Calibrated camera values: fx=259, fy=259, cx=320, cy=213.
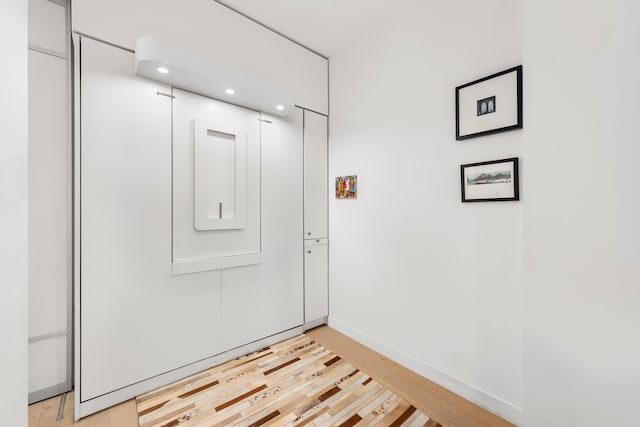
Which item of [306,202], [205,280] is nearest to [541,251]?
[306,202]

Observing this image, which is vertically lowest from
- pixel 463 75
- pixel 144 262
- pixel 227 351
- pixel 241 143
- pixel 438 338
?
pixel 227 351

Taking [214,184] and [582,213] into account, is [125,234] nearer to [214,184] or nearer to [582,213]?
[214,184]

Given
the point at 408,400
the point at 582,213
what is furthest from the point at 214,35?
the point at 408,400

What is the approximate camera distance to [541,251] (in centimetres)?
123

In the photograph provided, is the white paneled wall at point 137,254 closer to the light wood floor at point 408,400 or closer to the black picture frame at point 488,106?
the light wood floor at point 408,400

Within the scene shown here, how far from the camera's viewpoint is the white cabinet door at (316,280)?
2926mm

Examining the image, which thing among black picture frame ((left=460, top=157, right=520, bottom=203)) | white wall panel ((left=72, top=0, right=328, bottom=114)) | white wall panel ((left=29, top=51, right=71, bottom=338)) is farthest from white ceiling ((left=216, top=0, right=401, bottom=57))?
black picture frame ((left=460, top=157, right=520, bottom=203))

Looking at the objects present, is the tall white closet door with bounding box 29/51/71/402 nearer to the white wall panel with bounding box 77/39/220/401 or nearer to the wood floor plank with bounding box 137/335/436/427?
the white wall panel with bounding box 77/39/220/401

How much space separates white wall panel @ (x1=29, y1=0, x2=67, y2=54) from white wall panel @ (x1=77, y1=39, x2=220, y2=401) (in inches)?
16.8

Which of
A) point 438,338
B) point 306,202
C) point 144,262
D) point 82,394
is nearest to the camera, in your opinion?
point 82,394

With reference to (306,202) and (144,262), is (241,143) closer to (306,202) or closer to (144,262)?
(306,202)

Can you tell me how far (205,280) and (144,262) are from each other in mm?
484

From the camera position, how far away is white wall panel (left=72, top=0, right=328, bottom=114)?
1762 mm

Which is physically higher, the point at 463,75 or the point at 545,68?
the point at 463,75
